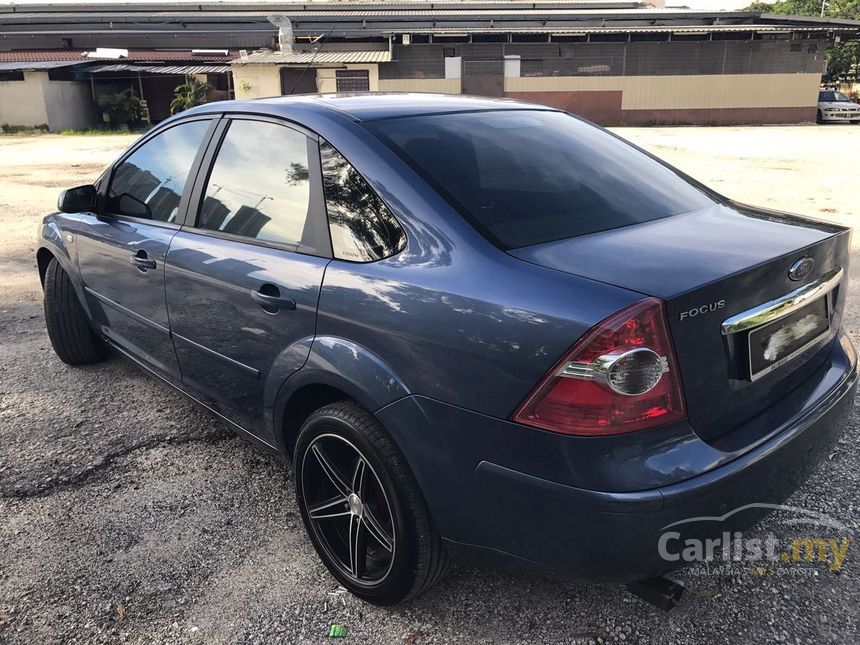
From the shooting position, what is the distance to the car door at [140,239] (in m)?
3.10

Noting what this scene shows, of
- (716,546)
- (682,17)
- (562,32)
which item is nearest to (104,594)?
(716,546)

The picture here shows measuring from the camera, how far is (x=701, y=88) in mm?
30375

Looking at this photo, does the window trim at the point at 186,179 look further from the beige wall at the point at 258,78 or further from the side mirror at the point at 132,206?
the beige wall at the point at 258,78

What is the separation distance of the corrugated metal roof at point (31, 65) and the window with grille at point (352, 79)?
1125 centimetres

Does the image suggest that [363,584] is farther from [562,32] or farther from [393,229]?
[562,32]

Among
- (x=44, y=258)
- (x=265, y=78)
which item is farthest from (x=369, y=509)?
(x=265, y=78)

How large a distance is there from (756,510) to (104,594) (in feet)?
7.09

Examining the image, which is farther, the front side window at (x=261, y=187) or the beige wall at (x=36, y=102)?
the beige wall at (x=36, y=102)

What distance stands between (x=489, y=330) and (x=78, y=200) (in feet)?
9.01

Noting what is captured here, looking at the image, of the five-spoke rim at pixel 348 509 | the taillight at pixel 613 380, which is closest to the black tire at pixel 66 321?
the five-spoke rim at pixel 348 509

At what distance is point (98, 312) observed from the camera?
12.4 feet

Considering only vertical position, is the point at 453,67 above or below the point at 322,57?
below

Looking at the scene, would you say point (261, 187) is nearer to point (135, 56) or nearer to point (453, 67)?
point (453, 67)

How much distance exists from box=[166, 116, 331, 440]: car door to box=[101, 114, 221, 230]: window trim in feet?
0.21
